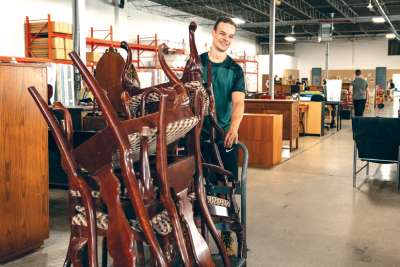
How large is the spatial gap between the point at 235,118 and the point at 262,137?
13.3ft

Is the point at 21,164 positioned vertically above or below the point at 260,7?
below

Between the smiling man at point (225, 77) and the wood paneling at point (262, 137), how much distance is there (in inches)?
151

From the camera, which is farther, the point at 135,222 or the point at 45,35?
the point at 45,35

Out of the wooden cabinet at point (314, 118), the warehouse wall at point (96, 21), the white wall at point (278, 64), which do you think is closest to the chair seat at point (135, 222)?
the warehouse wall at point (96, 21)

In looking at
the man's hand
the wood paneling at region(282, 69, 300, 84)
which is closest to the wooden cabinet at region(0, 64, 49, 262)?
the man's hand

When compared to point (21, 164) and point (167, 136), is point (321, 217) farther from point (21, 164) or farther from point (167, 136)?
point (167, 136)

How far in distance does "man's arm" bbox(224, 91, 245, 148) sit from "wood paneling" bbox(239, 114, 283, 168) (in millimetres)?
3899

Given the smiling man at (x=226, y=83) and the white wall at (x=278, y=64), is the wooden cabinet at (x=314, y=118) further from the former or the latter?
the white wall at (x=278, y=64)

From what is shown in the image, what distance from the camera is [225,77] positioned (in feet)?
9.58

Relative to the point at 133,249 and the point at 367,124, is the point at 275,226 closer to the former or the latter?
the point at 367,124

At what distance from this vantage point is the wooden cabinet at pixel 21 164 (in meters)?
2.98

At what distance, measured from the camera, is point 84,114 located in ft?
15.9

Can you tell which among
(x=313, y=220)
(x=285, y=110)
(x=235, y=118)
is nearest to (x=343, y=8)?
(x=285, y=110)

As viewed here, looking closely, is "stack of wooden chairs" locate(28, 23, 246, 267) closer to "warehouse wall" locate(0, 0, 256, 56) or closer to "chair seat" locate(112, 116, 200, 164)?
"chair seat" locate(112, 116, 200, 164)
